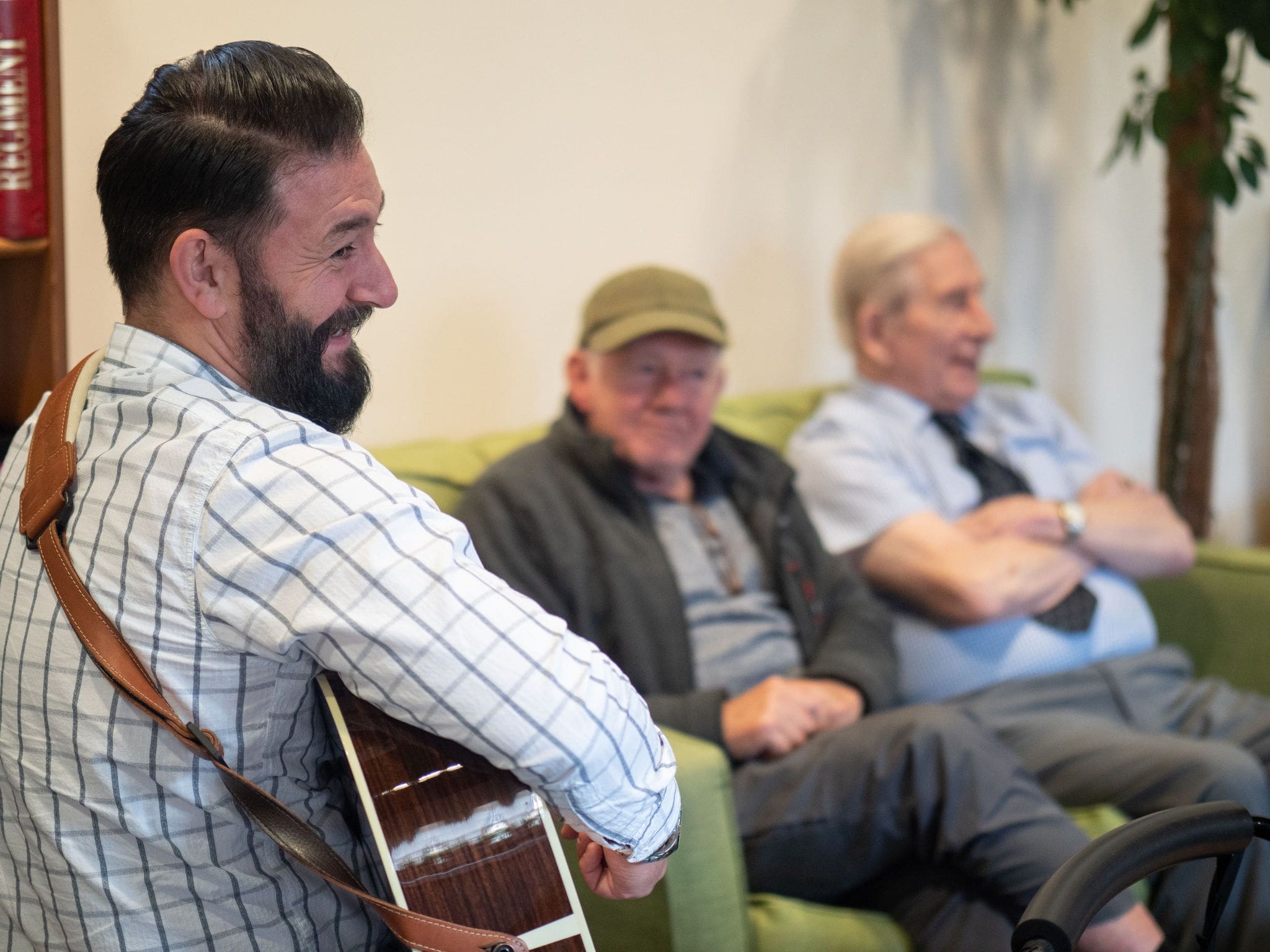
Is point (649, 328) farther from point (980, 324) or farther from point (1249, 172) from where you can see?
point (1249, 172)

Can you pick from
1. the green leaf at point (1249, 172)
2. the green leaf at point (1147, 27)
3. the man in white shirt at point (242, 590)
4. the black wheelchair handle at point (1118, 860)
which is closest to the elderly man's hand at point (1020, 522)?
the green leaf at point (1249, 172)

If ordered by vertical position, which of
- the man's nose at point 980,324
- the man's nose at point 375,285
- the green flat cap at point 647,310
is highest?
the man's nose at point 375,285

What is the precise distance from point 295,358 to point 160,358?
10cm

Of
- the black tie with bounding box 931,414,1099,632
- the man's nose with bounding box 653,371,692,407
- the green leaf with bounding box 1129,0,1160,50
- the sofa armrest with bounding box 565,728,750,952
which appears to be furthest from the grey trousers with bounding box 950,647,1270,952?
the green leaf with bounding box 1129,0,1160,50

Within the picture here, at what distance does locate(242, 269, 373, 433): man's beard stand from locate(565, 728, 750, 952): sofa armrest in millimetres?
564

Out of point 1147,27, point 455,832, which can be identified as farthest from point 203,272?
point 1147,27

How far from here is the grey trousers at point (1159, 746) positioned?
156cm

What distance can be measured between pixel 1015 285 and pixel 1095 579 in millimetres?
1119

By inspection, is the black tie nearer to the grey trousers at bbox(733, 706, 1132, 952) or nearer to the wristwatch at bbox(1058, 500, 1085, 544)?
the wristwatch at bbox(1058, 500, 1085, 544)

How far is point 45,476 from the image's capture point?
3.05 ft

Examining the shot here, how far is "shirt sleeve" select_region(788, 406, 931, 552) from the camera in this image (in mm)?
2078

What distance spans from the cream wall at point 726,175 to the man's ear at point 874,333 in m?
0.27

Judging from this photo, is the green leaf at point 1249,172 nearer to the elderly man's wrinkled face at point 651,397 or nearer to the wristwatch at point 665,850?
the elderly man's wrinkled face at point 651,397

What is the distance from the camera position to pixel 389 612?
→ 2.68 ft
